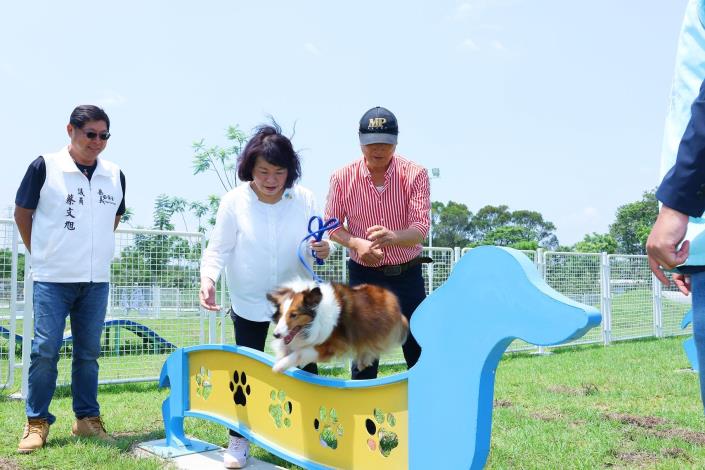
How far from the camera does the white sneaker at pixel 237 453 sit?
3338mm

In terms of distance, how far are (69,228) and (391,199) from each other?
2.08m

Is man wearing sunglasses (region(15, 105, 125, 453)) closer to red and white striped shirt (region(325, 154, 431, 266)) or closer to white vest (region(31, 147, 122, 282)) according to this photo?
white vest (region(31, 147, 122, 282))

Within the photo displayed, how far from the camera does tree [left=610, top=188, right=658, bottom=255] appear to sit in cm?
4809

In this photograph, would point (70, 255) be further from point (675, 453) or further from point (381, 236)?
point (675, 453)

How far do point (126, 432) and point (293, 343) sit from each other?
2286mm

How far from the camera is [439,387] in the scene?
212 cm

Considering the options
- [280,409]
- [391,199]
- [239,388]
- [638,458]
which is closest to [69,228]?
[239,388]

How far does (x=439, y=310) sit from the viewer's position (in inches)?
85.1

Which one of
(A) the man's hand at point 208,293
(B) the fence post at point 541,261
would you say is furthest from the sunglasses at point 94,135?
(B) the fence post at point 541,261

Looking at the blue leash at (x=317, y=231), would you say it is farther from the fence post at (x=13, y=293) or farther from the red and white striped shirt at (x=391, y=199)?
the fence post at (x=13, y=293)

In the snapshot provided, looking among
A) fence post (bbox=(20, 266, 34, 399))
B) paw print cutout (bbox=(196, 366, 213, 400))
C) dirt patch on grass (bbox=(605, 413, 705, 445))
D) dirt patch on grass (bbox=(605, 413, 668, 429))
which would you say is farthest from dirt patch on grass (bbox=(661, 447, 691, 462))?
fence post (bbox=(20, 266, 34, 399))

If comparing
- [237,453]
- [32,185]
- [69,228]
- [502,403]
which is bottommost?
[502,403]

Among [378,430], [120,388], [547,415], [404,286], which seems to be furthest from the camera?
[120,388]

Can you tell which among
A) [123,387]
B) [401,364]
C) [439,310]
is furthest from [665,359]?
[439,310]
